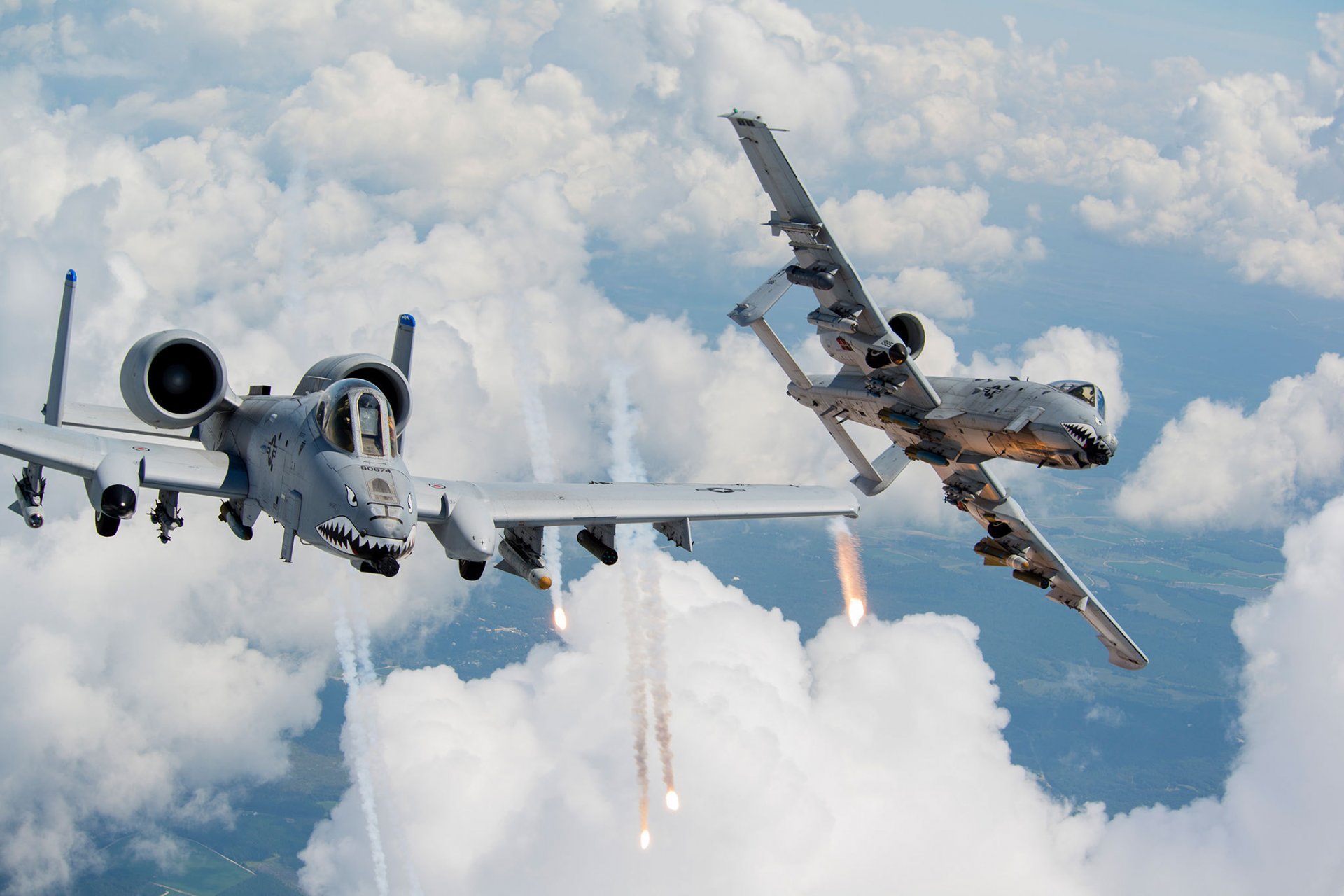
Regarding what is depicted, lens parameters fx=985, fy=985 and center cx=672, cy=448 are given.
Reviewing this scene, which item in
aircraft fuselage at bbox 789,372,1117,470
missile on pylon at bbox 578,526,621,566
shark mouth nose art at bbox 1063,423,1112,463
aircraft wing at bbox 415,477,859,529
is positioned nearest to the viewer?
aircraft wing at bbox 415,477,859,529

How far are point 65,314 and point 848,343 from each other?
19.9 meters

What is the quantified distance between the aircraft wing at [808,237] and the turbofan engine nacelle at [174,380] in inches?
540

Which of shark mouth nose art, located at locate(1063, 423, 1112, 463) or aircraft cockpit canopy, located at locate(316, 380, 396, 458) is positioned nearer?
aircraft cockpit canopy, located at locate(316, 380, 396, 458)

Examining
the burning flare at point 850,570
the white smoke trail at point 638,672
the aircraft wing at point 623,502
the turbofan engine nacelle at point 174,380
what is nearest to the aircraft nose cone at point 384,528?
the aircraft wing at point 623,502

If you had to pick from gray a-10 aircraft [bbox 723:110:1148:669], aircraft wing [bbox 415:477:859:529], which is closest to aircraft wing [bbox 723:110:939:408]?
gray a-10 aircraft [bbox 723:110:1148:669]

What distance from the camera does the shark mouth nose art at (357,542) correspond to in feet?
54.7

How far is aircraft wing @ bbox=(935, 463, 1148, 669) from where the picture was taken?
1297 inches

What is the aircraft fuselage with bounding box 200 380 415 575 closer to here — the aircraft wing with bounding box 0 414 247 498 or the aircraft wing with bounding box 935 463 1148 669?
the aircraft wing with bounding box 0 414 247 498

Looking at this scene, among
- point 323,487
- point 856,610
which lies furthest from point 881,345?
point 323,487

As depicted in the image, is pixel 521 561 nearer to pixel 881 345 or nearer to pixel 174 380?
pixel 174 380

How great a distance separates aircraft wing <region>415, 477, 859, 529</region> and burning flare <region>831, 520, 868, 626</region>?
6005 mm

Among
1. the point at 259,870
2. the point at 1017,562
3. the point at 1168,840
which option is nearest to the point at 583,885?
the point at 259,870

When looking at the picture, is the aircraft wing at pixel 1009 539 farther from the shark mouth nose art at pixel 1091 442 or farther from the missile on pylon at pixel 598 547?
the missile on pylon at pixel 598 547

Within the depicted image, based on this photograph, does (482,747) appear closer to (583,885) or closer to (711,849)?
(583,885)
